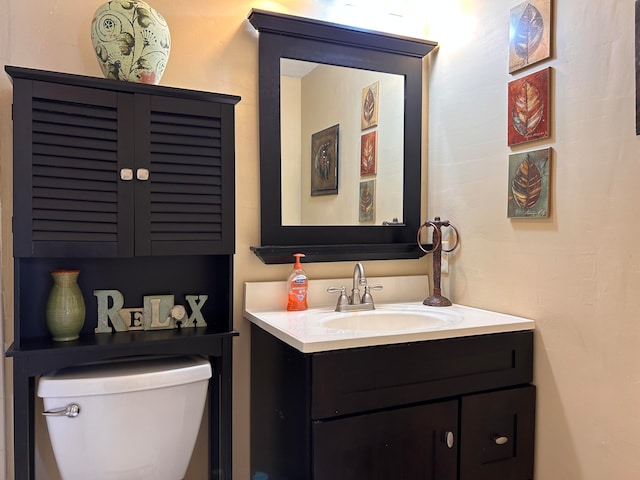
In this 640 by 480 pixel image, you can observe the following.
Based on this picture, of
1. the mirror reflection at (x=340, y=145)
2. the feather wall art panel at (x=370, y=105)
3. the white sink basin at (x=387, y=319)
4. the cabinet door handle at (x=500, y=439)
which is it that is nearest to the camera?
the cabinet door handle at (x=500, y=439)

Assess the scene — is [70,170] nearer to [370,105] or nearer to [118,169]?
[118,169]

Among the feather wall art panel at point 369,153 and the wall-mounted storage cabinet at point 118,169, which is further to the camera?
the feather wall art panel at point 369,153

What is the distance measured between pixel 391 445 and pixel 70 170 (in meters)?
1.16

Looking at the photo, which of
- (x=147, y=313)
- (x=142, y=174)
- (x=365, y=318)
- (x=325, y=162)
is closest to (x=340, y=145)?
(x=325, y=162)

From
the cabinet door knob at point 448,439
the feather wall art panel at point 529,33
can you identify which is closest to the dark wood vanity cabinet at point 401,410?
the cabinet door knob at point 448,439

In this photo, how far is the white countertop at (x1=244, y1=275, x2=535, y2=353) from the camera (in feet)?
4.28

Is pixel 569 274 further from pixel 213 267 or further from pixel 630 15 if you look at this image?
pixel 213 267

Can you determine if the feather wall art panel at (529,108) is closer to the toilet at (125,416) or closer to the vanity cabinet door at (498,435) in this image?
the vanity cabinet door at (498,435)

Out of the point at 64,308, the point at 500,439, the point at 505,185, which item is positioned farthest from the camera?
the point at 505,185

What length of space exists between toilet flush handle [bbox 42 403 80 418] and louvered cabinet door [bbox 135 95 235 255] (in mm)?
442

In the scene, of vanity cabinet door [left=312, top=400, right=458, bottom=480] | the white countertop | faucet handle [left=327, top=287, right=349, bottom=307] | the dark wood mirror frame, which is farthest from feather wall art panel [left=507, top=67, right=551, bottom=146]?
vanity cabinet door [left=312, top=400, right=458, bottom=480]

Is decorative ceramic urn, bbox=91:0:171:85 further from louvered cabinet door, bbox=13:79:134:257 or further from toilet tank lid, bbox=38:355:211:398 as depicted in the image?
toilet tank lid, bbox=38:355:211:398

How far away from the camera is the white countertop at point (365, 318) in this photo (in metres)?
1.30

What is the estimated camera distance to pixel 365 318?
171cm
